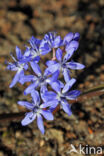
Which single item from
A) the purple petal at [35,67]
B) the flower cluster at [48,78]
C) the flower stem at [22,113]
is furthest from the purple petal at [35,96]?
the flower stem at [22,113]

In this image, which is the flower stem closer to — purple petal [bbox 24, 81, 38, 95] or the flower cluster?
the flower cluster

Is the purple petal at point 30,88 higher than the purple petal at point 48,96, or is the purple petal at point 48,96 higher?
the purple petal at point 30,88

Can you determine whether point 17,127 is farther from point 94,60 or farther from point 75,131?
point 94,60

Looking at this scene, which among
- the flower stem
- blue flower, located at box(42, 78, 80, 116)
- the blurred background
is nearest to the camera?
blue flower, located at box(42, 78, 80, 116)

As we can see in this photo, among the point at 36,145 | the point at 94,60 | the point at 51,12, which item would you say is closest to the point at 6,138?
the point at 36,145

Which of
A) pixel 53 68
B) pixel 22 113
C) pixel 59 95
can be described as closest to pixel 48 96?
pixel 59 95

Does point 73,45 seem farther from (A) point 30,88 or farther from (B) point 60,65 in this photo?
(A) point 30,88

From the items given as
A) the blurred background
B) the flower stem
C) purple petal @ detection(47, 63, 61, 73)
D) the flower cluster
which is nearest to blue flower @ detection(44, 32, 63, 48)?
the flower cluster

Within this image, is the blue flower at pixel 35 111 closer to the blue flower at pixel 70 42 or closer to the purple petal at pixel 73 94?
the purple petal at pixel 73 94
